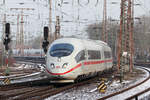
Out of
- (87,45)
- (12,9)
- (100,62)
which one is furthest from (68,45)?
(12,9)

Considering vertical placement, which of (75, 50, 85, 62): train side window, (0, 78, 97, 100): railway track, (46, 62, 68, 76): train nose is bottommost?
(0, 78, 97, 100): railway track

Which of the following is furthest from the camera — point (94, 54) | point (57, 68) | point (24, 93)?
point (94, 54)

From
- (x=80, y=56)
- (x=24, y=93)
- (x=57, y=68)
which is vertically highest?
(x=80, y=56)

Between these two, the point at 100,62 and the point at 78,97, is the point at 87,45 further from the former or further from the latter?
the point at 78,97

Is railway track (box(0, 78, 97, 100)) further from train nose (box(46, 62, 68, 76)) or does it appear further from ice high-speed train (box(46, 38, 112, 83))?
train nose (box(46, 62, 68, 76))

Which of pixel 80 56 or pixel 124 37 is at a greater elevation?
pixel 124 37

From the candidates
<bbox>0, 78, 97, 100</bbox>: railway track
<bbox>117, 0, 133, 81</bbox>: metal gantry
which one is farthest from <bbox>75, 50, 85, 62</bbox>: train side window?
<bbox>117, 0, 133, 81</bbox>: metal gantry

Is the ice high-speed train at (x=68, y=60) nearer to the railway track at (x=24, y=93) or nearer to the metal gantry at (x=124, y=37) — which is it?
the railway track at (x=24, y=93)

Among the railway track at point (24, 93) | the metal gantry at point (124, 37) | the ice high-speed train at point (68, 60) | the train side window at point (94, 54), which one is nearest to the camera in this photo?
the railway track at point (24, 93)

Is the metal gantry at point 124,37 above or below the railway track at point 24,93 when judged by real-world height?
above

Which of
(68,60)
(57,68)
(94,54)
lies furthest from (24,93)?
(94,54)

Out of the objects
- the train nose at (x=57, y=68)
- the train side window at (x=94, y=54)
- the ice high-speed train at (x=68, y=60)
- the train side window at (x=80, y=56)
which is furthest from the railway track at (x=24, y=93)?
the train side window at (x=94, y=54)

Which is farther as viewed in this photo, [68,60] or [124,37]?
[124,37]

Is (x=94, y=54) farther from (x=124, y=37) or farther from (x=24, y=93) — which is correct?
(x=24, y=93)
